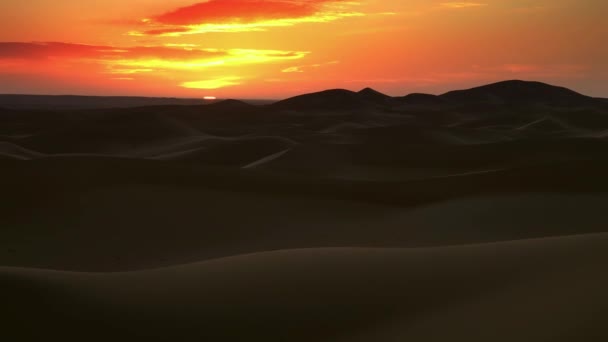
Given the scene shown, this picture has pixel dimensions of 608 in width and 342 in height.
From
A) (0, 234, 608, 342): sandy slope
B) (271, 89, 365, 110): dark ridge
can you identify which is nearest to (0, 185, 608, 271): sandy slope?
(0, 234, 608, 342): sandy slope

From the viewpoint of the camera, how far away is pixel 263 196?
10367mm

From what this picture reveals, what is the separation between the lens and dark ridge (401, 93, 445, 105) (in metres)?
77.8

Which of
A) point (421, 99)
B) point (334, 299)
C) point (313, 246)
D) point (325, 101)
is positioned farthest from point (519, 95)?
point (334, 299)

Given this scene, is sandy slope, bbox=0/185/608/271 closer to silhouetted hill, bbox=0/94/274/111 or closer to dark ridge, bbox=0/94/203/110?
silhouetted hill, bbox=0/94/274/111

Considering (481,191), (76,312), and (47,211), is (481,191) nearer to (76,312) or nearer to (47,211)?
(47,211)

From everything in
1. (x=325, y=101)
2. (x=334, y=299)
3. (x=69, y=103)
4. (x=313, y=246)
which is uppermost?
(x=69, y=103)

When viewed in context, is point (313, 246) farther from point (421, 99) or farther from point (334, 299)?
point (421, 99)

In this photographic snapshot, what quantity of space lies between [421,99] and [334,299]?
256 feet

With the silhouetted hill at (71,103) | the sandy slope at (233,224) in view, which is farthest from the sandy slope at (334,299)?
the silhouetted hill at (71,103)

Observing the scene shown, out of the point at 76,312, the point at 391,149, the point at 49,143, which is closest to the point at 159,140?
the point at 49,143

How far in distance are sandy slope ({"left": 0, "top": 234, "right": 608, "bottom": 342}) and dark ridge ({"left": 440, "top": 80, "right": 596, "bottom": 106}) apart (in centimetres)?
7369

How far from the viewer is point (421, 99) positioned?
3140 inches

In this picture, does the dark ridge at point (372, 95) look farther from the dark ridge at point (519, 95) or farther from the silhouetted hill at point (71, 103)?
the silhouetted hill at point (71, 103)

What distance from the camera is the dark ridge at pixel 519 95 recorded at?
75750 mm
